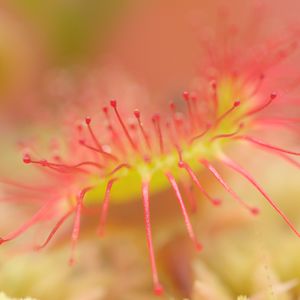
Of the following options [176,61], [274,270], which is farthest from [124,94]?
[176,61]

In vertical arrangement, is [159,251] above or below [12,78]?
below

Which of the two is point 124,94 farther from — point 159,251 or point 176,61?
point 176,61

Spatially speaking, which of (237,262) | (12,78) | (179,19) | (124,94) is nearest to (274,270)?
(237,262)

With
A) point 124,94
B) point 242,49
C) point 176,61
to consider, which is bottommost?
point 242,49

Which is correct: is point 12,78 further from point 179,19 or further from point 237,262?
point 237,262

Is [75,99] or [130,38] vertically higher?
[130,38]

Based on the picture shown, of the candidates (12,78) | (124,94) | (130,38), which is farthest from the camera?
(130,38)

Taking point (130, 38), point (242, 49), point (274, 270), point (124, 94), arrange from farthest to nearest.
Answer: point (130, 38), point (124, 94), point (242, 49), point (274, 270)

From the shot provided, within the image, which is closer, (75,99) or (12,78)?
(75,99)

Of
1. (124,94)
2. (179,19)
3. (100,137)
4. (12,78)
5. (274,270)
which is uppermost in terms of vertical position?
(179,19)

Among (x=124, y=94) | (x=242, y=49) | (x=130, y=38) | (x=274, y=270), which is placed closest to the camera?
(x=274, y=270)
